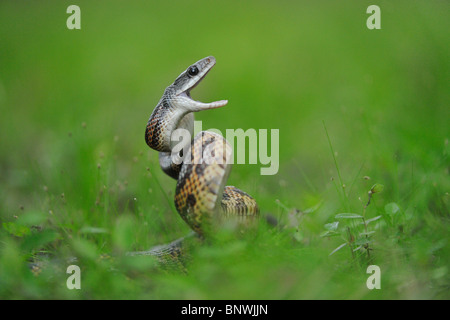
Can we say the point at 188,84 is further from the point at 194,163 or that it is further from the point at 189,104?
the point at 194,163

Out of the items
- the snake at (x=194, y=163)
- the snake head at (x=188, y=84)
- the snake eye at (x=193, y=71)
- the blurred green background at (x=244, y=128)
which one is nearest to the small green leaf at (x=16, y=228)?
the blurred green background at (x=244, y=128)

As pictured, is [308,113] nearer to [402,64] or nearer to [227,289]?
[402,64]

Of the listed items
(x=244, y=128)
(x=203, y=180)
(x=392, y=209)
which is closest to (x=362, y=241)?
(x=392, y=209)

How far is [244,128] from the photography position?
9305mm

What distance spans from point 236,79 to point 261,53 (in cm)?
230

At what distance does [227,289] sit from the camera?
10.1 ft

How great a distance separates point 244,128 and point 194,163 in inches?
230

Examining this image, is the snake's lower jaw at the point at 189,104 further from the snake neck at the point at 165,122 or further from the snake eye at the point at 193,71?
the snake eye at the point at 193,71

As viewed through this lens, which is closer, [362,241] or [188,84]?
[362,241]

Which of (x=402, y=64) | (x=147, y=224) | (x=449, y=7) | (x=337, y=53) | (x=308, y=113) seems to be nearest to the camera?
(x=147, y=224)

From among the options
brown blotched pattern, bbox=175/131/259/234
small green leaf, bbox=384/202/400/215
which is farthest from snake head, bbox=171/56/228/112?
small green leaf, bbox=384/202/400/215

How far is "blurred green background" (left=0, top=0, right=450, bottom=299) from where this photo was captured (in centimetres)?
328

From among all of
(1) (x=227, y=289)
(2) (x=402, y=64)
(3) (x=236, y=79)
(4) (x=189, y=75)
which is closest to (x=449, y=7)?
(2) (x=402, y=64)

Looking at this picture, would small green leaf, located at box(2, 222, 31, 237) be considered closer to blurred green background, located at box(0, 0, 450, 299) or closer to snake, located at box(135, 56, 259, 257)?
blurred green background, located at box(0, 0, 450, 299)
